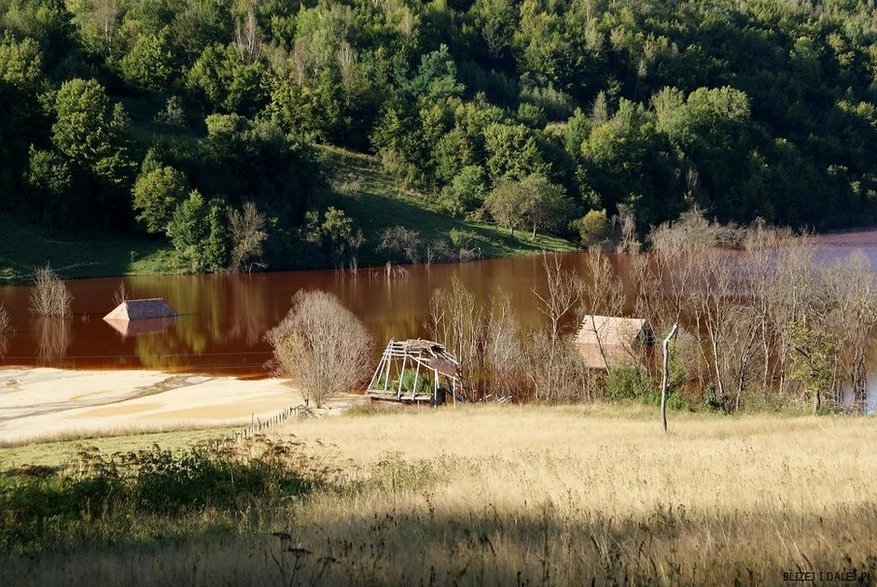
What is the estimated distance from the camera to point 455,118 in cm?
11694

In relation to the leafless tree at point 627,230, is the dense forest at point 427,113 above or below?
above

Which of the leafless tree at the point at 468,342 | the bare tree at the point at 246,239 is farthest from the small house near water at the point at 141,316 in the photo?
the bare tree at the point at 246,239

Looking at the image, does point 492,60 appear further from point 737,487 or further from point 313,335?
point 737,487

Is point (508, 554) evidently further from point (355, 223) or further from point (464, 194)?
point (464, 194)

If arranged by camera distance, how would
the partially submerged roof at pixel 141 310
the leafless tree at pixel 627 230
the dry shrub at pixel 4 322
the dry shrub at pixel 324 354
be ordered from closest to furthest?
the dry shrub at pixel 324 354, the dry shrub at pixel 4 322, the partially submerged roof at pixel 141 310, the leafless tree at pixel 627 230

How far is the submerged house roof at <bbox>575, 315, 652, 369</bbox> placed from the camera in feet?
135

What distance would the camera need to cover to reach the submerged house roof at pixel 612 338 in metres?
41.2

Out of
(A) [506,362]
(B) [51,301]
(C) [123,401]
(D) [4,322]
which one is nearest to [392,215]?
(B) [51,301]

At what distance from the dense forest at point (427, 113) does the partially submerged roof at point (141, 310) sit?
19.9 meters

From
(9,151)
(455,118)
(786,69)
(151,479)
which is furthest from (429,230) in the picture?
(786,69)

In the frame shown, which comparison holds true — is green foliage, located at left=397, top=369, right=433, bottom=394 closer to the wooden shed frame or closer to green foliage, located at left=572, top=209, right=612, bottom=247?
the wooden shed frame

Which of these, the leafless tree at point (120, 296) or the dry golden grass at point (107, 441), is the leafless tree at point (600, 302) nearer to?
the dry golden grass at point (107, 441)

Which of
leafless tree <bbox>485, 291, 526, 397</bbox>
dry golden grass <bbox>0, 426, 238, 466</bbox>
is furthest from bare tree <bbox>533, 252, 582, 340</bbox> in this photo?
dry golden grass <bbox>0, 426, 238, 466</bbox>

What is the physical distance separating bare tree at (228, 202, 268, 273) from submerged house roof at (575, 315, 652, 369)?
40312 mm
